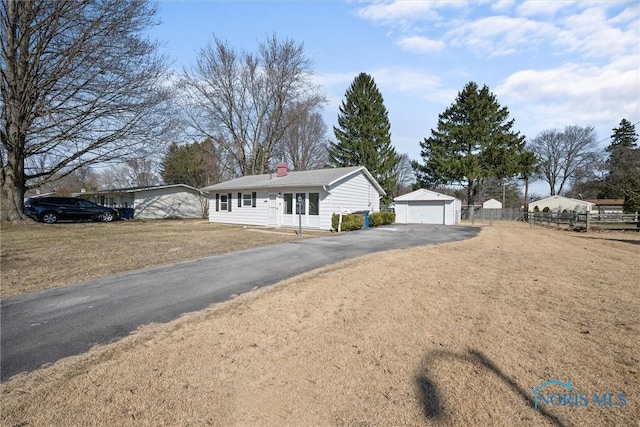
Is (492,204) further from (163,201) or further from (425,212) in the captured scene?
(163,201)

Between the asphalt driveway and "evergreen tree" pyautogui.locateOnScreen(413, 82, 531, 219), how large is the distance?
29221 millimetres

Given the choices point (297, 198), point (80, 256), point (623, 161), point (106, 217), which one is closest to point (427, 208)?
point (297, 198)

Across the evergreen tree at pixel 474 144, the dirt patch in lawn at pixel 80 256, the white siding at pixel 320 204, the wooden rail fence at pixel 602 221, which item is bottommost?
the dirt patch in lawn at pixel 80 256

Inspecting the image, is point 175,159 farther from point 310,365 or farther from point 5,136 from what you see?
point 310,365

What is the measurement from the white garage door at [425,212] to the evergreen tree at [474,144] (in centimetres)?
882

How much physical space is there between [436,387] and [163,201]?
31665 mm

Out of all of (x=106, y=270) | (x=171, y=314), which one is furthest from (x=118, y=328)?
(x=106, y=270)

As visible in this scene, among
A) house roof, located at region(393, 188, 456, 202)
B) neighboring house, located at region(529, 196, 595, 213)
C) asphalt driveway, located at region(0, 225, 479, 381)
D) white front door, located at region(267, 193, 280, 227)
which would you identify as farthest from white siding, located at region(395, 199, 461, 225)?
neighboring house, located at region(529, 196, 595, 213)

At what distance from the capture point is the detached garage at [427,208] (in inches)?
999

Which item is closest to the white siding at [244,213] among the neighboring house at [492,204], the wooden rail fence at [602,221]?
the wooden rail fence at [602,221]

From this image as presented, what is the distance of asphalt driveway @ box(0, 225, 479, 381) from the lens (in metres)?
3.36

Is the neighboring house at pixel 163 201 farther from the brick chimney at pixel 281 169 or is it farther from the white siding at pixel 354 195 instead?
the white siding at pixel 354 195

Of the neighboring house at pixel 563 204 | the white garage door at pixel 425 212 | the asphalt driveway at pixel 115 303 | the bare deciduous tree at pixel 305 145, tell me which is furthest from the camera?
the neighboring house at pixel 563 204

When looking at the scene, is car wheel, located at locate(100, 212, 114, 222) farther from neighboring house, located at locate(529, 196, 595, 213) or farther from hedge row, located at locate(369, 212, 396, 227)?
neighboring house, located at locate(529, 196, 595, 213)
